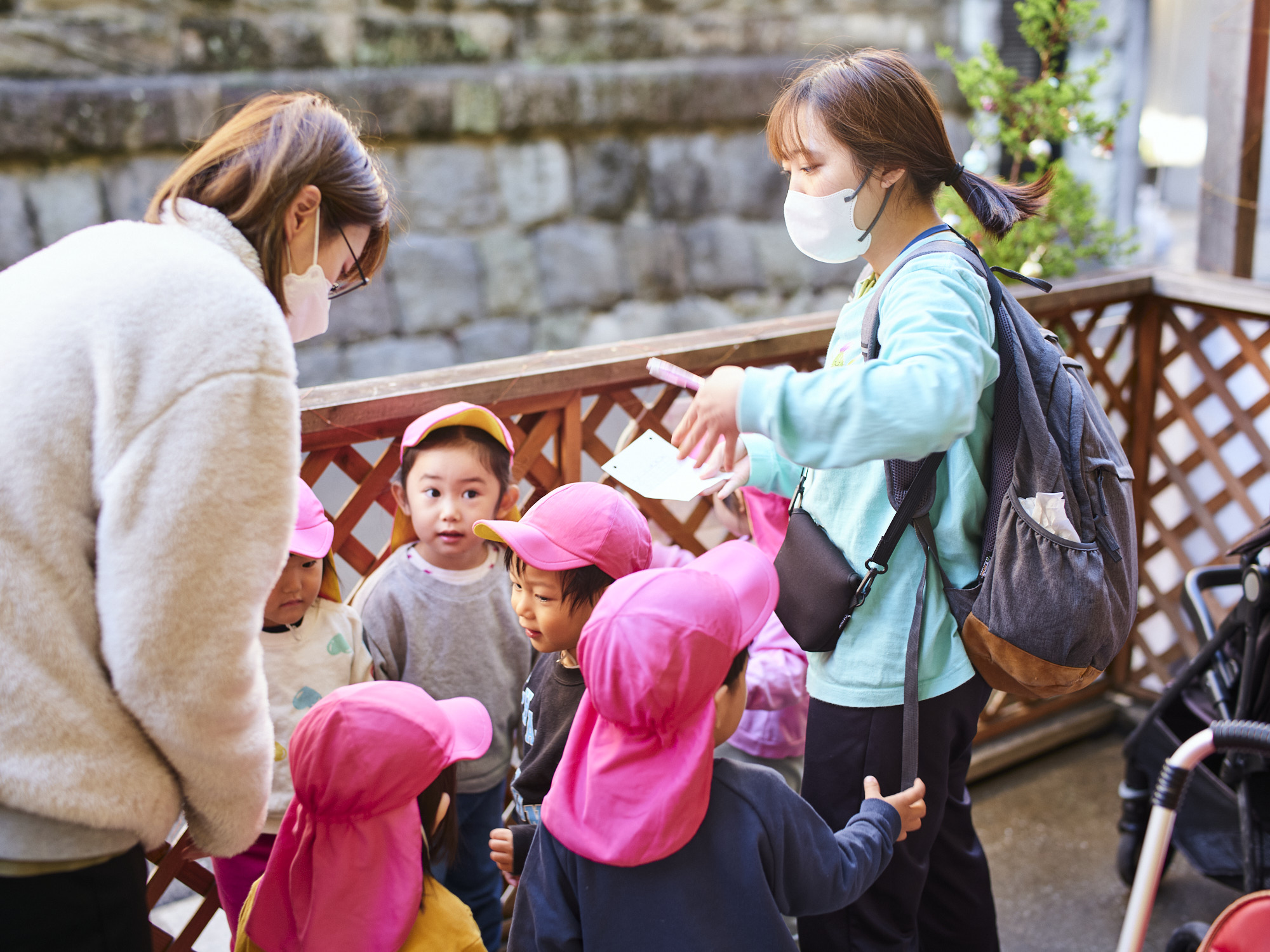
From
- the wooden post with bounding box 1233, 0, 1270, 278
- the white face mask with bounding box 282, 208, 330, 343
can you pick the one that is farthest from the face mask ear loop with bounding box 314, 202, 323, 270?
the wooden post with bounding box 1233, 0, 1270, 278

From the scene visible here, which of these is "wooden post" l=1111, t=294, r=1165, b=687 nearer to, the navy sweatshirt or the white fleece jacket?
the navy sweatshirt

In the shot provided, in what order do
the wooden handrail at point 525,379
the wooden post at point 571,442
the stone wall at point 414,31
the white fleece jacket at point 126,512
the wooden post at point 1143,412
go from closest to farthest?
the white fleece jacket at point 126,512 < the wooden handrail at point 525,379 < the wooden post at point 571,442 < the wooden post at point 1143,412 < the stone wall at point 414,31

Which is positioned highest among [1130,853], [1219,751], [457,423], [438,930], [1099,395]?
[457,423]

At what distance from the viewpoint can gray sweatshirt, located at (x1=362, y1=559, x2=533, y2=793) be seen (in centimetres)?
191

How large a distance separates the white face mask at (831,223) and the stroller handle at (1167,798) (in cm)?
92

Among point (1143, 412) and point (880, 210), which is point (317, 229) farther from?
point (1143, 412)

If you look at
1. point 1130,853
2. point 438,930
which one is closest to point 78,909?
point 438,930

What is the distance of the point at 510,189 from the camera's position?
5.32m

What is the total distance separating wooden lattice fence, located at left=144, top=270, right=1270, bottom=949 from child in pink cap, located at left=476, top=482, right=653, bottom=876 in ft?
1.28

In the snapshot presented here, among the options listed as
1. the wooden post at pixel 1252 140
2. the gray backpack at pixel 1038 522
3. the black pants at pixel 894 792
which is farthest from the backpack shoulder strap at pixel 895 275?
the wooden post at pixel 1252 140

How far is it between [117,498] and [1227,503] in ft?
10.2

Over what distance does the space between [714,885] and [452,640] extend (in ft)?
2.59

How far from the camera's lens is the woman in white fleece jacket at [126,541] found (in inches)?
37.9

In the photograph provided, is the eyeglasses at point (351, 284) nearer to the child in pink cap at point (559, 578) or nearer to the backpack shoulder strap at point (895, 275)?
the child in pink cap at point (559, 578)
